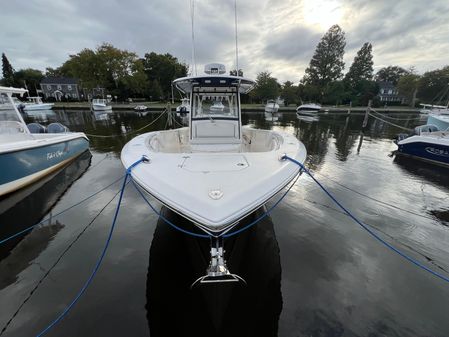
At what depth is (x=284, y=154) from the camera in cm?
380

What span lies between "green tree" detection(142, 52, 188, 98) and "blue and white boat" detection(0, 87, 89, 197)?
171ft

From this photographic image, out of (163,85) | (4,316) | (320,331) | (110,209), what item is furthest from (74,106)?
(320,331)

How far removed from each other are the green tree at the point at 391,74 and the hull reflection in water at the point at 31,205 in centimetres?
9803

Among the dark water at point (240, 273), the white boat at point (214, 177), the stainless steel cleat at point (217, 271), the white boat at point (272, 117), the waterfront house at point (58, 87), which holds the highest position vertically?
the waterfront house at point (58, 87)

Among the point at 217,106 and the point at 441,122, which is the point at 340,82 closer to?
the point at 441,122

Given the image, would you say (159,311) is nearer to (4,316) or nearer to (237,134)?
(4,316)

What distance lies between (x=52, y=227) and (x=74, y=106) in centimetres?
4725

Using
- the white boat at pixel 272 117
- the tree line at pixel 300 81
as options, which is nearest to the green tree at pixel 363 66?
the tree line at pixel 300 81

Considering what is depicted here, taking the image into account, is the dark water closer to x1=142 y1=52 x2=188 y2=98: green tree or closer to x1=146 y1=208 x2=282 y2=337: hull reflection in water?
x1=146 y1=208 x2=282 y2=337: hull reflection in water

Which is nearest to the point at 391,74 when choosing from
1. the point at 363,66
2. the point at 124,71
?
the point at 363,66

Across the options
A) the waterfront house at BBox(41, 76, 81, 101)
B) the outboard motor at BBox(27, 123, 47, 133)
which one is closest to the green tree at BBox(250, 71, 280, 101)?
the outboard motor at BBox(27, 123, 47, 133)

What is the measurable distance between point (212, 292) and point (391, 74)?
103 metres

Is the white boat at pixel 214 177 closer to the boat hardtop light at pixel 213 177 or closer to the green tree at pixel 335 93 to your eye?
the boat hardtop light at pixel 213 177

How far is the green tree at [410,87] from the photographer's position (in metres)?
55.6
